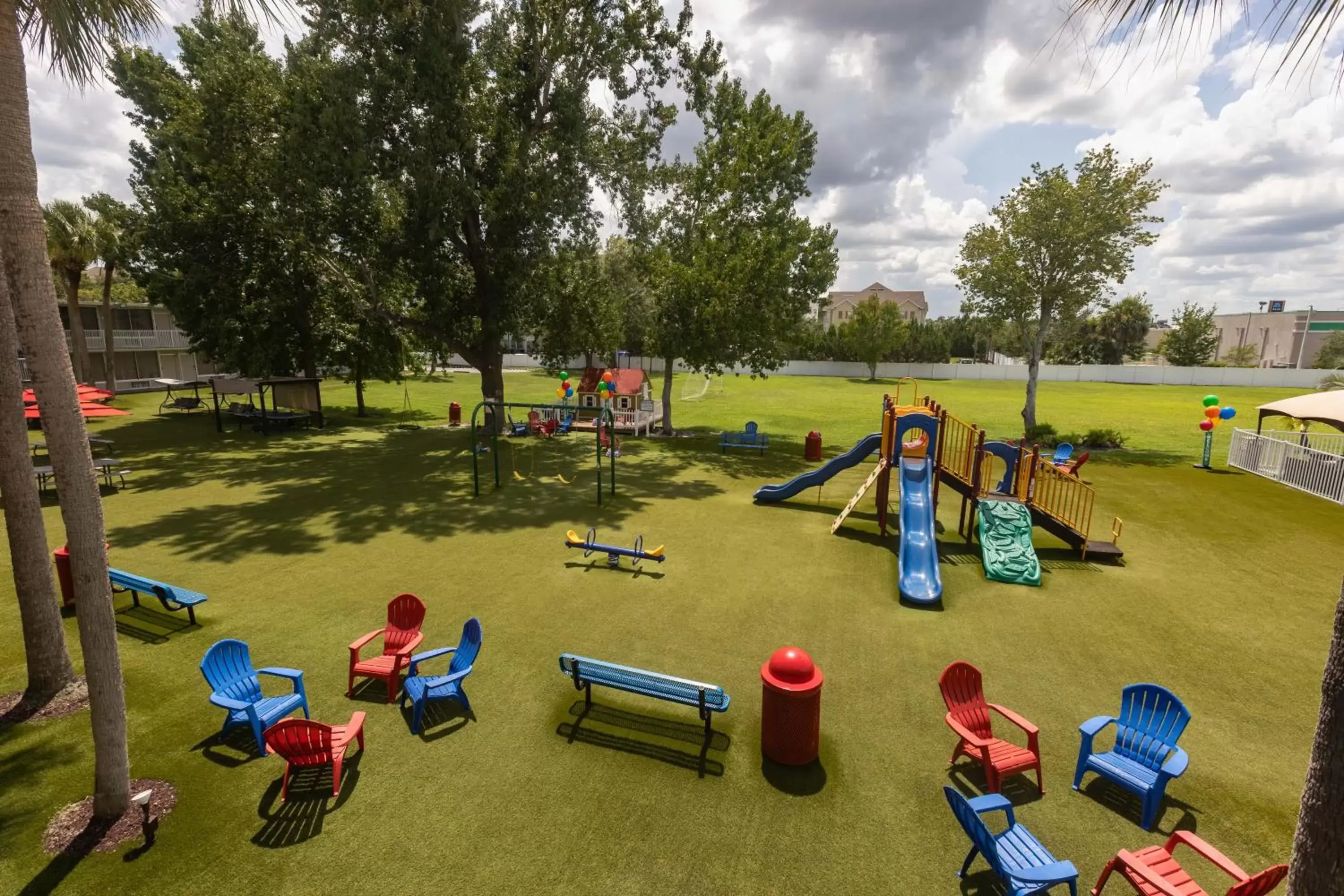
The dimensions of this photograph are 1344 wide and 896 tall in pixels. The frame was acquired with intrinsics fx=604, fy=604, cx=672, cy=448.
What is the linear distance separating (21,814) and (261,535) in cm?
929

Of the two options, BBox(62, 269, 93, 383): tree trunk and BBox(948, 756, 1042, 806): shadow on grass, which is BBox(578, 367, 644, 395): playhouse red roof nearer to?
BBox(948, 756, 1042, 806): shadow on grass

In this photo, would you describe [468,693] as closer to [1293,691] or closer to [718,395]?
[1293,691]

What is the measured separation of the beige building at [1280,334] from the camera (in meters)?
88.9

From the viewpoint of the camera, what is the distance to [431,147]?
2125 centimetres

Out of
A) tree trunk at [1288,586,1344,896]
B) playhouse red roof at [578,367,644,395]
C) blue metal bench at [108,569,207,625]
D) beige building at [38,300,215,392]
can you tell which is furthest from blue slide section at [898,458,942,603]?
beige building at [38,300,215,392]

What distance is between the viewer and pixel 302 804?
20.9ft

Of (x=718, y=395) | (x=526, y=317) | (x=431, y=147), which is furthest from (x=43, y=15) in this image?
(x=718, y=395)

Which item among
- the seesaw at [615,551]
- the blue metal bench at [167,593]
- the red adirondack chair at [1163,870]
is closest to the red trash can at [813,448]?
the seesaw at [615,551]

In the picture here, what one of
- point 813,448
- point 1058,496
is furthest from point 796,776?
point 813,448

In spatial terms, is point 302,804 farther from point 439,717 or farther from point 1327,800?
point 1327,800

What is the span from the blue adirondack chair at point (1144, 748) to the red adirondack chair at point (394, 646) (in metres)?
8.51

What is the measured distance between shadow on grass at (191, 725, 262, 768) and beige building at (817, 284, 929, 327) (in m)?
122

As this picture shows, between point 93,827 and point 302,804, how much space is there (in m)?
1.83

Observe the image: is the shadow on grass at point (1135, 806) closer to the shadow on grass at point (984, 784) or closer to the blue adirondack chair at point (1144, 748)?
the blue adirondack chair at point (1144, 748)
